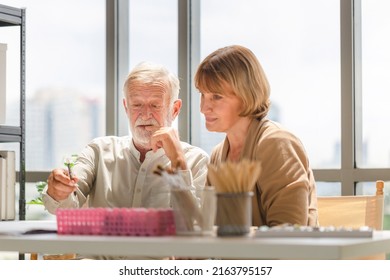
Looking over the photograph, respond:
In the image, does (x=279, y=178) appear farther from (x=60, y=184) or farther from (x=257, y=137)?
(x=60, y=184)

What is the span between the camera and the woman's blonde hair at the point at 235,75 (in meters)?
2.37

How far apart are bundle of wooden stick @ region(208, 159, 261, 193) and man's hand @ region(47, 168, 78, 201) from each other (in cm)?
85

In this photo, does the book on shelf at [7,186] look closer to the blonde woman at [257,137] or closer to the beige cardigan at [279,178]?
the blonde woman at [257,137]

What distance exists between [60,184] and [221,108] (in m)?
0.59

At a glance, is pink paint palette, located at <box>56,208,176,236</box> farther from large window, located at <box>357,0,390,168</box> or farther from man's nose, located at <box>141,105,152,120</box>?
large window, located at <box>357,0,390,168</box>

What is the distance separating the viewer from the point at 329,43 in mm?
4125

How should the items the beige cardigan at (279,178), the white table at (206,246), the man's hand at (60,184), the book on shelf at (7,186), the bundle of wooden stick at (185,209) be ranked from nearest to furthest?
the white table at (206,246) → the bundle of wooden stick at (185,209) → the beige cardigan at (279,178) → the man's hand at (60,184) → the book on shelf at (7,186)

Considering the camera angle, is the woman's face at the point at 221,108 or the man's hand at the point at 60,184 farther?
the man's hand at the point at 60,184

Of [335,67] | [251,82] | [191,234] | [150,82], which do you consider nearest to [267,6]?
[335,67]

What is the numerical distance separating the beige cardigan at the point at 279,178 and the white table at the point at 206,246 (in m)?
0.43

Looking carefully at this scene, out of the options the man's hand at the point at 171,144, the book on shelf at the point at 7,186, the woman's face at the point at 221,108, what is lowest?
the book on shelf at the point at 7,186

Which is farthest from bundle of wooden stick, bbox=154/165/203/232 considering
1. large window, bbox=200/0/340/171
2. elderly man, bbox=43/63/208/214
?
large window, bbox=200/0/340/171

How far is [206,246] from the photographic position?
1585mm

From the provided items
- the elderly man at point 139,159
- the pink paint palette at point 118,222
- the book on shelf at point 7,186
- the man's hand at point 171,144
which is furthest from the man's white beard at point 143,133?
the book on shelf at point 7,186
